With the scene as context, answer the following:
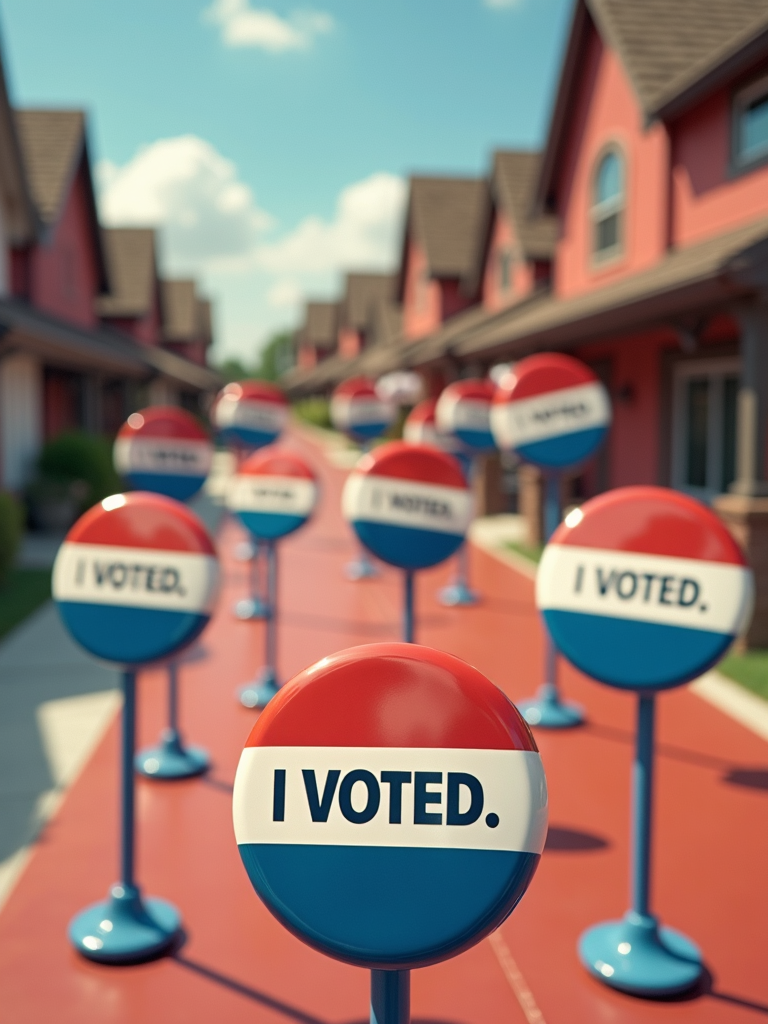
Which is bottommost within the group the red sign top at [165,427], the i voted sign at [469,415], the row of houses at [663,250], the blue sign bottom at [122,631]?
the blue sign bottom at [122,631]

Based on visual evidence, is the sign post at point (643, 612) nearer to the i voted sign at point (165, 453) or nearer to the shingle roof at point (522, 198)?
the i voted sign at point (165, 453)

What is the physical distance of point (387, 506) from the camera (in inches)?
215

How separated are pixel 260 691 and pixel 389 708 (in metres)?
6.01

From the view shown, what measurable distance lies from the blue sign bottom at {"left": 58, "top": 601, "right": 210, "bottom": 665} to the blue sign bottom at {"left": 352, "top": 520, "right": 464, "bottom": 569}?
62.9 inches

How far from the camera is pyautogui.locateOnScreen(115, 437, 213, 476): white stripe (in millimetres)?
7539

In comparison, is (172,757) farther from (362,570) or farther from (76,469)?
(76,469)

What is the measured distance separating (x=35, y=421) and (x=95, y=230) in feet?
29.0

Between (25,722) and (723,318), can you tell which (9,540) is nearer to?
(25,722)

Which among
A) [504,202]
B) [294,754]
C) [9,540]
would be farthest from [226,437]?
[504,202]

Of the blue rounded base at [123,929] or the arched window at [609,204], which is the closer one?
the blue rounded base at [123,929]

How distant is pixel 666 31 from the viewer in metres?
15.3

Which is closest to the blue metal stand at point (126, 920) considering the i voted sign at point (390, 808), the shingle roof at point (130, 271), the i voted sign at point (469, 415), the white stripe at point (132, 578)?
the white stripe at point (132, 578)

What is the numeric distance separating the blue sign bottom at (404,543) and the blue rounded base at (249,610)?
→ 583 cm

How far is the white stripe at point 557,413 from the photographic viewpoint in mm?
7129
